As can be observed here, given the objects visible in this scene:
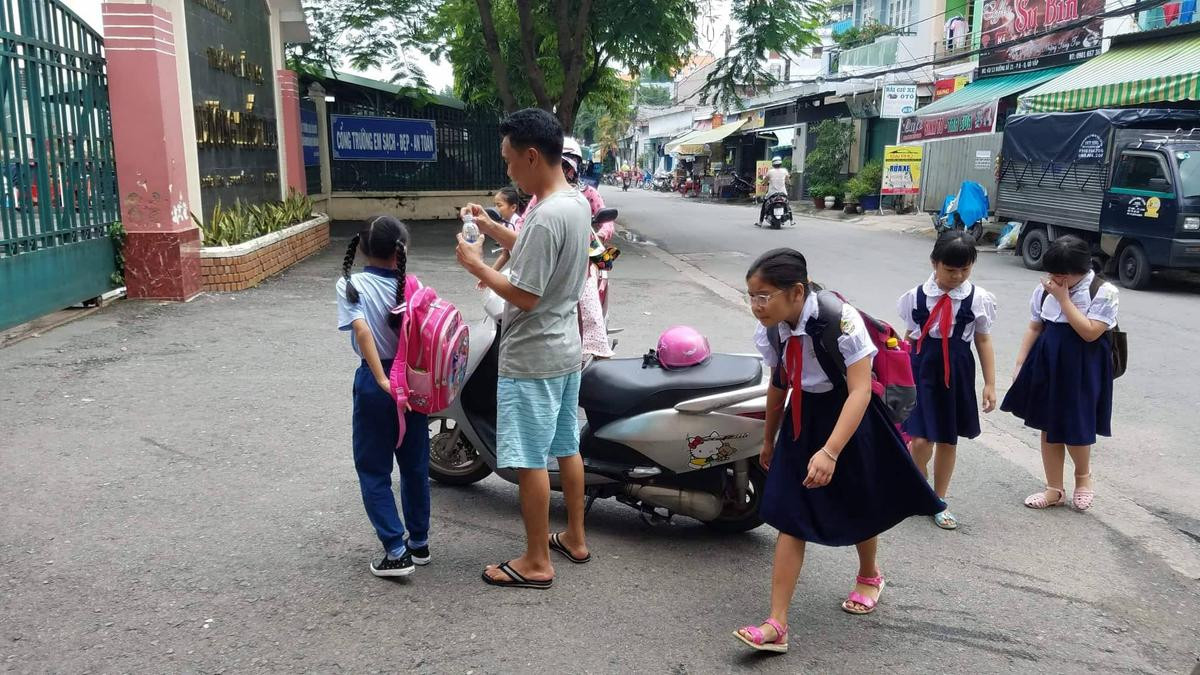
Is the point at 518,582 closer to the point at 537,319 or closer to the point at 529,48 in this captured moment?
the point at 537,319

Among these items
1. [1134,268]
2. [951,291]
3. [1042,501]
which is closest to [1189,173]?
[1134,268]

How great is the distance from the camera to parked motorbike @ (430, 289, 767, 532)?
3477mm

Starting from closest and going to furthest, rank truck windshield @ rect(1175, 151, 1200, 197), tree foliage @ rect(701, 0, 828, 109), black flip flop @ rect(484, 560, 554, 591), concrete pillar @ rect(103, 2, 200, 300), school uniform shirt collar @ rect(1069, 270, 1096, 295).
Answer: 1. black flip flop @ rect(484, 560, 554, 591)
2. school uniform shirt collar @ rect(1069, 270, 1096, 295)
3. concrete pillar @ rect(103, 2, 200, 300)
4. truck windshield @ rect(1175, 151, 1200, 197)
5. tree foliage @ rect(701, 0, 828, 109)

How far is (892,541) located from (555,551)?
1.42 metres

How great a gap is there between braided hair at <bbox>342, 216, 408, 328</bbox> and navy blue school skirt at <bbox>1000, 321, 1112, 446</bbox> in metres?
2.93

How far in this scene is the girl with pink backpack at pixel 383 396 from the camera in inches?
120

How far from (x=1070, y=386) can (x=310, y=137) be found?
15.4 meters

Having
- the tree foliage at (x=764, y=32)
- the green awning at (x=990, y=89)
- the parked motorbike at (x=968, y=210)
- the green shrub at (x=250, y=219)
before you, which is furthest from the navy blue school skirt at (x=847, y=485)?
the green awning at (x=990, y=89)

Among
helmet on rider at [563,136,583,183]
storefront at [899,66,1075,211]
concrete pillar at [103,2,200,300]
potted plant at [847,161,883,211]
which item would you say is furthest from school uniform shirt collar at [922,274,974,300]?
potted plant at [847,161,883,211]

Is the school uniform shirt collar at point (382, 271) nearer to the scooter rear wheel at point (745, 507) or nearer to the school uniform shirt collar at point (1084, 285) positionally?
the scooter rear wheel at point (745, 507)

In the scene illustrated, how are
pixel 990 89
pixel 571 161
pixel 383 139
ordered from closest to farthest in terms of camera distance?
1. pixel 571 161
2. pixel 383 139
3. pixel 990 89

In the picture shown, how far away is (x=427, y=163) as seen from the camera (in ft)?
62.6

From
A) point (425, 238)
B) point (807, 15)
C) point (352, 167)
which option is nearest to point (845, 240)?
point (807, 15)

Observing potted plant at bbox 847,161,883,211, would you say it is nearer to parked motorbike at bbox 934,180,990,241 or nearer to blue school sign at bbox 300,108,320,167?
parked motorbike at bbox 934,180,990,241
